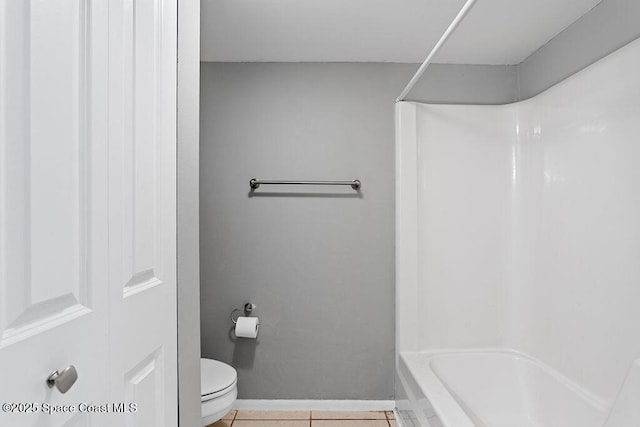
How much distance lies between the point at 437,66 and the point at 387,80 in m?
0.35

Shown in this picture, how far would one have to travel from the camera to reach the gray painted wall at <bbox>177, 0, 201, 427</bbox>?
1.36 m

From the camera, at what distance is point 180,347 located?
1360mm

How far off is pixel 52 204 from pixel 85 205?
10cm

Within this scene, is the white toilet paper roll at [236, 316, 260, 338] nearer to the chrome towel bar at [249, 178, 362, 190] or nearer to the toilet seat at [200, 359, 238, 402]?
the toilet seat at [200, 359, 238, 402]

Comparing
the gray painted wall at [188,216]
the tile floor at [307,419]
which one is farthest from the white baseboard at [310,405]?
the gray painted wall at [188,216]

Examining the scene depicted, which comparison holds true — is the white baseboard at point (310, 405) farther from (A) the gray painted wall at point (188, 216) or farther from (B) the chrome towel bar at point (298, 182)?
(B) the chrome towel bar at point (298, 182)

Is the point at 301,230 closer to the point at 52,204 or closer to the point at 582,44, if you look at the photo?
the point at 582,44

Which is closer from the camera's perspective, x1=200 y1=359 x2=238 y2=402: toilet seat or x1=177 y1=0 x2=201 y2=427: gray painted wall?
x1=177 y1=0 x2=201 y2=427: gray painted wall

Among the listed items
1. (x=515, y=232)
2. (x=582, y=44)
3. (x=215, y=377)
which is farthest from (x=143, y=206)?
(x=515, y=232)

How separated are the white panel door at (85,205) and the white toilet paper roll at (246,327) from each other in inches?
53.4

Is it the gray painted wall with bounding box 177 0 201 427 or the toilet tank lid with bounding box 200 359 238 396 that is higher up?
the gray painted wall with bounding box 177 0 201 427

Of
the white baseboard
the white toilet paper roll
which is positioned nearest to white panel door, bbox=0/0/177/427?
the white toilet paper roll

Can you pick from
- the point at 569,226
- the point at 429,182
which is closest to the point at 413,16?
the point at 429,182

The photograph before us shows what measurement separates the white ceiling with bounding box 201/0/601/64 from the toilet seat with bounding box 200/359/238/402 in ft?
6.20
